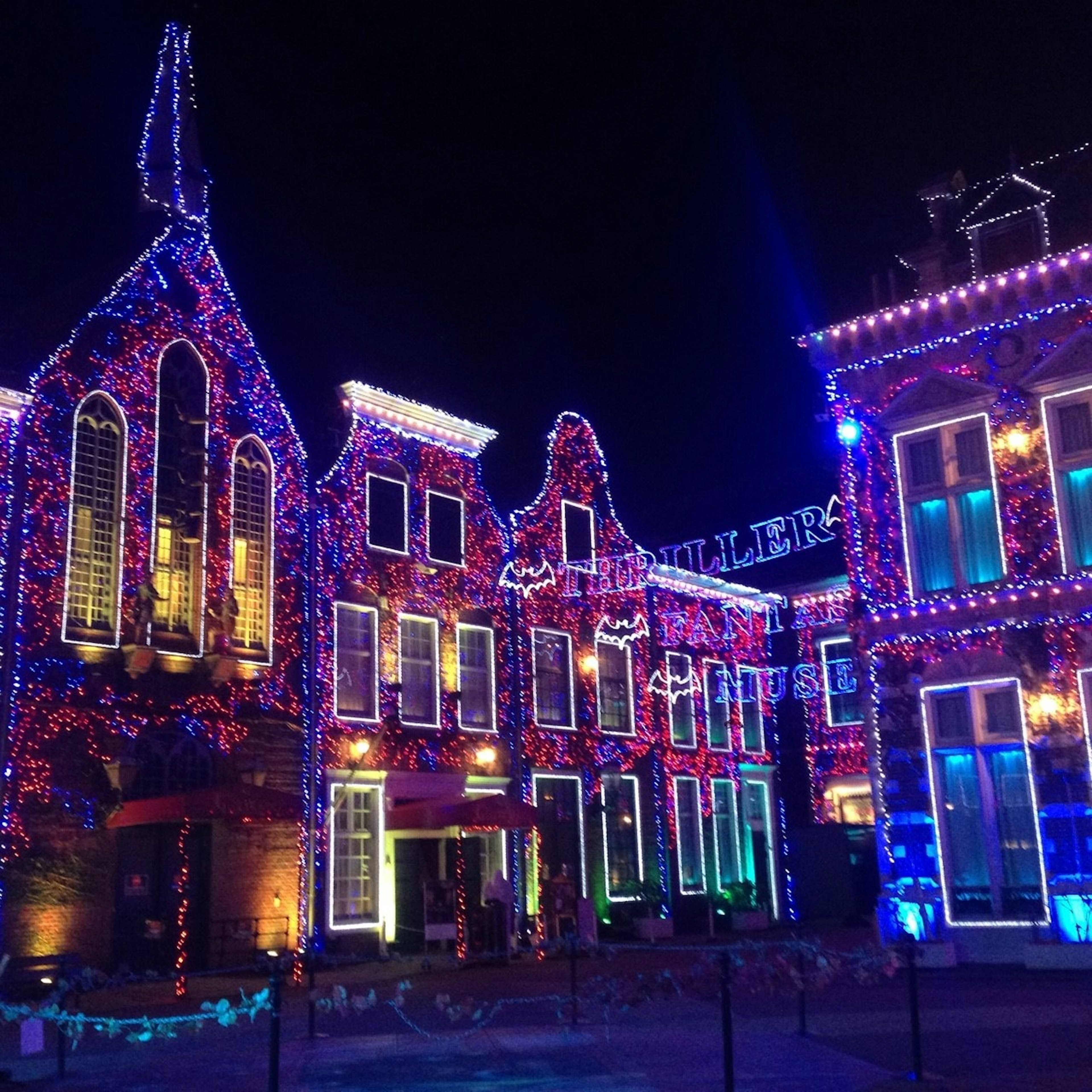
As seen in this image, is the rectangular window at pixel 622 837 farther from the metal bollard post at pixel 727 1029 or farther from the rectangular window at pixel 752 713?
the metal bollard post at pixel 727 1029

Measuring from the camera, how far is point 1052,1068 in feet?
31.7

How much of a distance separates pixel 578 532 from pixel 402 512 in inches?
228

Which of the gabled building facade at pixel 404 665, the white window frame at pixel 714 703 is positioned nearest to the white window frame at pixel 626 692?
the white window frame at pixel 714 703

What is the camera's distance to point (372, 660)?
2269cm

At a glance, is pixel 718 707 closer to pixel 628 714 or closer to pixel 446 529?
pixel 628 714

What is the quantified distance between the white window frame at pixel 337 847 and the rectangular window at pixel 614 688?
7.32m

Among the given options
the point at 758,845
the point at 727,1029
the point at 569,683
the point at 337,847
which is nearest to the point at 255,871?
the point at 337,847

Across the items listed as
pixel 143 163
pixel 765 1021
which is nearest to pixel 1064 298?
pixel 765 1021

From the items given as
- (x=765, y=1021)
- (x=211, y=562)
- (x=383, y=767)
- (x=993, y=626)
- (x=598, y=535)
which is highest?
(x=598, y=535)

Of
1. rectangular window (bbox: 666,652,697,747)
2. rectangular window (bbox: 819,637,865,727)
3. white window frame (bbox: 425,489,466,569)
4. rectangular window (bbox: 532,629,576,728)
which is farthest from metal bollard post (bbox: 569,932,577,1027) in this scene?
rectangular window (bbox: 819,637,865,727)

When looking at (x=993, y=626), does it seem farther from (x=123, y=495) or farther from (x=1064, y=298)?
(x=123, y=495)

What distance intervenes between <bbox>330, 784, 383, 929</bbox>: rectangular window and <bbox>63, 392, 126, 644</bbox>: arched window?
5.28m

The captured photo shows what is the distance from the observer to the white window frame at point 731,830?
3058 centimetres

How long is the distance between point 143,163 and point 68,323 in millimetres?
3813
